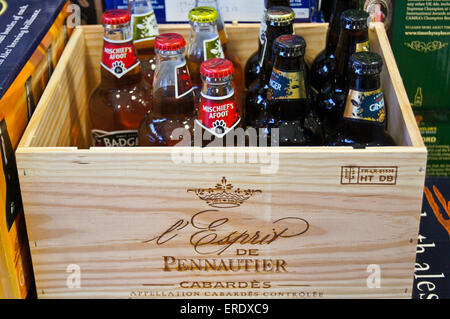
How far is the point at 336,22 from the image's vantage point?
4.19 feet

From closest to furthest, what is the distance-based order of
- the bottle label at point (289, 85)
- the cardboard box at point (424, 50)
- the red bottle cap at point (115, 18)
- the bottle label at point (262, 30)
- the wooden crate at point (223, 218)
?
the wooden crate at point (223, 218)
the bottle label at point (289, 85)
the red bottle cap at point (115, 18)
the bottle label at point (262, 30)
the cardboard box at point (424, 50)

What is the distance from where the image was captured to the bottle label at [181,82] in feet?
3.42

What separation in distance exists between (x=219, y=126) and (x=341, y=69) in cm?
33

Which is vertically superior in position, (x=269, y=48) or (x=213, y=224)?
(x=269, y=48)

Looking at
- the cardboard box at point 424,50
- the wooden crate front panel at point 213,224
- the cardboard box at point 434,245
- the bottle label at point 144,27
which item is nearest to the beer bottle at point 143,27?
the bottle label at point 144,27

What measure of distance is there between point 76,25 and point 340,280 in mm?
805

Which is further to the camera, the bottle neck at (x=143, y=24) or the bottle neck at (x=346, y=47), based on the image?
the bottle neck at (x=143, y=24)

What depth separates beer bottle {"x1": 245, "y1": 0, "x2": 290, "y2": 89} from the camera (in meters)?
1.26

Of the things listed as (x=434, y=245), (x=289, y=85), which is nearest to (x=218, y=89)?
(x=289, y=85)

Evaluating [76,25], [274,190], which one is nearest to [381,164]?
[274,190]

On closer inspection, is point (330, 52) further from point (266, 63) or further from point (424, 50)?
point (424, 50)

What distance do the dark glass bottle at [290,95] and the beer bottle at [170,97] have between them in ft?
0.48

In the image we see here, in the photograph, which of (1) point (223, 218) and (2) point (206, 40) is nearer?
(1) point (223, 218)

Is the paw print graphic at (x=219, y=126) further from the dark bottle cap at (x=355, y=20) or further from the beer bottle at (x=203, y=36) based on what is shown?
the dark bottle cap at (x=355, y=20)
